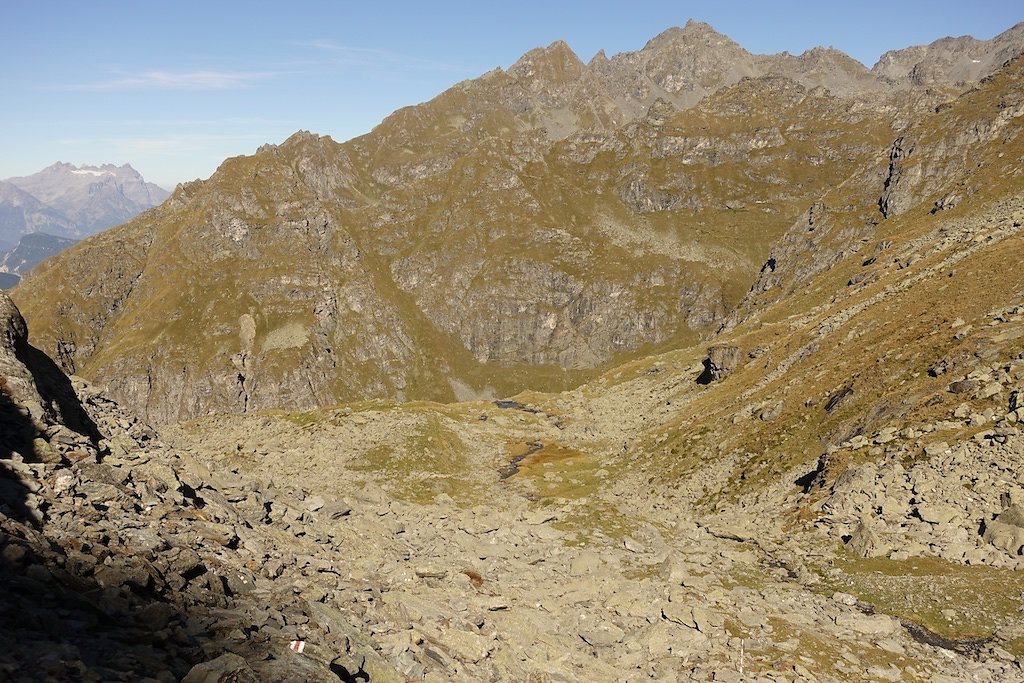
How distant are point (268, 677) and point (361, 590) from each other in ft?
31.3

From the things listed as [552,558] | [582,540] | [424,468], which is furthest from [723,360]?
[552,558]

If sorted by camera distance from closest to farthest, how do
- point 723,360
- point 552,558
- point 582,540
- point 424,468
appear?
point 552,558 < point 582,540 < point 424,468 < point 723,360

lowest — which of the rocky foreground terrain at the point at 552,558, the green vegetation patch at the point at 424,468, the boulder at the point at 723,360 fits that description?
the green vegetation patch at the point at 424,468

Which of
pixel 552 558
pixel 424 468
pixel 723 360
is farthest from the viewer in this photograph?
pixel 723 360

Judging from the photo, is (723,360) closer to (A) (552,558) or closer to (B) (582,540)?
(B) (582,540)

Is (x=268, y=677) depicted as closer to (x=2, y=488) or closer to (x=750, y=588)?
(x=2, y=488)

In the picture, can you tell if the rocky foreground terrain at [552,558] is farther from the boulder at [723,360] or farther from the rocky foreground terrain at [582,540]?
the boulder at [723,360]

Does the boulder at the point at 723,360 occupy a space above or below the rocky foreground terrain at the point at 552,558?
above

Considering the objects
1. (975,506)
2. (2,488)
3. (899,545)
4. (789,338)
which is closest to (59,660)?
(2,488)

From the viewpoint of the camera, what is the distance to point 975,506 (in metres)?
34.6

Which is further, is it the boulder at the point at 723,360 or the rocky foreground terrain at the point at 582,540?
the boulder at the point at 723,360

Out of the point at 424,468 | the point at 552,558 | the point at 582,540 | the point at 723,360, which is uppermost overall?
the point at 723,360

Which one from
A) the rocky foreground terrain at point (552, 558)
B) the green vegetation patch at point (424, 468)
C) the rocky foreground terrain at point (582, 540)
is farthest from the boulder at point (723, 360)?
the green vegetation patch at point (424, 468)

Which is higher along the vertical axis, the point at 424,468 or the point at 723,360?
the point at 723,360
